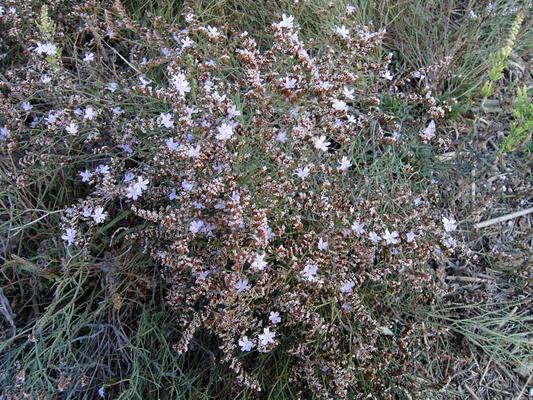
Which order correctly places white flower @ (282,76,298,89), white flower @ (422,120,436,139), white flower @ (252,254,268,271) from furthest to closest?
white flower @ (422,120,436,139), white flower @ (282,76,298,89), white flower @ (252,254,268,271)

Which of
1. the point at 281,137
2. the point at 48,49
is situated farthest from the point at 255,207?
the point at 48,49

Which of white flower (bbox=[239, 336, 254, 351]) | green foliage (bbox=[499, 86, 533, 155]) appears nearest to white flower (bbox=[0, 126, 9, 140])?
white flower (bbox=[239, 336, 254, 351])

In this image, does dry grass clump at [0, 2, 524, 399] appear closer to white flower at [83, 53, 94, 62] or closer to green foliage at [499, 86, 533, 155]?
white flower at [83, 53, 94, 62]

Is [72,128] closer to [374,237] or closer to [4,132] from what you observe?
[4,132]

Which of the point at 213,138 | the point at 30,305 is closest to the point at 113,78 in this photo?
the point at 213,138

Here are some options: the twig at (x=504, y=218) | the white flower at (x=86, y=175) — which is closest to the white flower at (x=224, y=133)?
the white flower at (x=86, y=175)

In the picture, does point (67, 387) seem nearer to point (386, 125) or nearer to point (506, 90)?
point (386, 125)

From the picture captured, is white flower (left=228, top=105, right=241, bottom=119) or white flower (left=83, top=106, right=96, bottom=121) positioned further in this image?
white flower (left=83, top=106, right=96, bottom=121)
